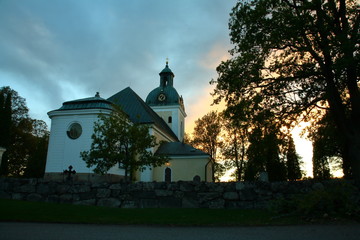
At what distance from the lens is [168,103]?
46.5 metres

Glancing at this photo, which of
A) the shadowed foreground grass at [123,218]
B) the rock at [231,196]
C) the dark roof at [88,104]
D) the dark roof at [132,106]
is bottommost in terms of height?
the shadowed foreground grass at [123,218]

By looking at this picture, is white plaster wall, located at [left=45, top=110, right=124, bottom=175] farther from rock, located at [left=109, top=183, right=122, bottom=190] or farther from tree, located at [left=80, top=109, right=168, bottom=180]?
rock, located at [left=109, top=183, right=122, bottom=190]

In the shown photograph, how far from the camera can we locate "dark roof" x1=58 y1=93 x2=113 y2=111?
2419 cm

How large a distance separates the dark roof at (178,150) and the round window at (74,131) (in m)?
9.91

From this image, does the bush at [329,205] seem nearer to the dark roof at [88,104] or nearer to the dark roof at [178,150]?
the dark roof at [88,104]

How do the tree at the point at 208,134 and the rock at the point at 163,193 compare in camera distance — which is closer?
the rock at the point at 163,193

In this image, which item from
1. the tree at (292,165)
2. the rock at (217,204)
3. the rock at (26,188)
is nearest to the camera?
the rock at (217,204)

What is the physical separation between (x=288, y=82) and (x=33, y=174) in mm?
29958

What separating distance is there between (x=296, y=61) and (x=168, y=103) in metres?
33.4

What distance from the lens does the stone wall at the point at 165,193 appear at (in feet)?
37.1

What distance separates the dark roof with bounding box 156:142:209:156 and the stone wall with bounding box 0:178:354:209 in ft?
57.5

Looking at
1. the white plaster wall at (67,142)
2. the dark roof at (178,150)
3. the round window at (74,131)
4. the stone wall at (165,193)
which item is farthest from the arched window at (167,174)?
the stone wall at (165,193)

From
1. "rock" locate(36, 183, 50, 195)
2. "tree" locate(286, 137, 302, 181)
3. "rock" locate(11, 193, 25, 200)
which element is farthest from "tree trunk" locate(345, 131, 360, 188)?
"tree" locate(286, 137, 302, 181)

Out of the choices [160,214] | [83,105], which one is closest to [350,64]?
[160,214]
